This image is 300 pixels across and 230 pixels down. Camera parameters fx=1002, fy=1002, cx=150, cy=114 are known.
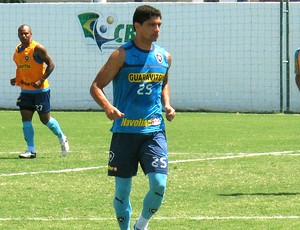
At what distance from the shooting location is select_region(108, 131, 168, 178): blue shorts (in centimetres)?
900

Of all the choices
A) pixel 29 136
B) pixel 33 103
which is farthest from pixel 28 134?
pixel 33 103

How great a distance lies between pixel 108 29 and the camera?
29969 millimetres

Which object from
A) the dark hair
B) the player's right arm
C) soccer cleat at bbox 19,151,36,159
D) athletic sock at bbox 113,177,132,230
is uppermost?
the dark hair

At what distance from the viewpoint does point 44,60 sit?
1697 centimetres

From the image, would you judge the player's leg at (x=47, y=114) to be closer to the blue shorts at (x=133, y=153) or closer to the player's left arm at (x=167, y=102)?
the player's left arm at (x=167, y=102)

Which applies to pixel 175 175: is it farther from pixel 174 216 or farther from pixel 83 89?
pixel 83 89

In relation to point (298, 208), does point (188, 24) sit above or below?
above

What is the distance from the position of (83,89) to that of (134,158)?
68.7 feet

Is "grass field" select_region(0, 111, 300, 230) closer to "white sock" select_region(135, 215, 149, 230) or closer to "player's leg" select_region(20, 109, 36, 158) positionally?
"player's leg" select_region(20, 109, 36, 158)

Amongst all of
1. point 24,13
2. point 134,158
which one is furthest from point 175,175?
point 24,13

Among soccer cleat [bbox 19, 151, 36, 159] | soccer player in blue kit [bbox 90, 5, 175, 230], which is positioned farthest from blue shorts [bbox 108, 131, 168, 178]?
soccer cleat [bbox 19, 151, 36, 159]

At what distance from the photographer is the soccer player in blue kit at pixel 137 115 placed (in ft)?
29.4

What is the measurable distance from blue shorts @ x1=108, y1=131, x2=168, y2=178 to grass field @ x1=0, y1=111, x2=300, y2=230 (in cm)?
87

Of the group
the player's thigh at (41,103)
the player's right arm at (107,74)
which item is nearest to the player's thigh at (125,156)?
the player's right arm at (107,74)
